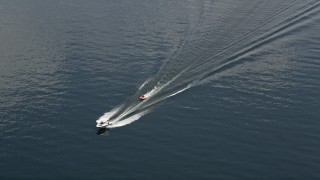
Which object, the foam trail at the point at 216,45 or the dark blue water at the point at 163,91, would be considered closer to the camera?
the dark blue water at the point at 163,91

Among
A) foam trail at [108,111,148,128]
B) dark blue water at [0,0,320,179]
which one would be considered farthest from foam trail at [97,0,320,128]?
dark blue water at [0,0,320,179]

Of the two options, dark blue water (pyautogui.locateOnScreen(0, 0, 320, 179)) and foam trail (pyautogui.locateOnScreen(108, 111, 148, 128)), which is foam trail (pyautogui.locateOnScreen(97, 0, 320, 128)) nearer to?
foam trail (pyautogui.locateOnScreen(108, 111, 148, 128))

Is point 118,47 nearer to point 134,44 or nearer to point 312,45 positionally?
point 134,44

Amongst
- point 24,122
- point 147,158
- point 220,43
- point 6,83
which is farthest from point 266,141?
point 6,83

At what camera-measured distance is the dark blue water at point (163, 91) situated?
7081cm

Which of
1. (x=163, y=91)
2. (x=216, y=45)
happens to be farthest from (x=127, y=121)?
(x=216, y=45)

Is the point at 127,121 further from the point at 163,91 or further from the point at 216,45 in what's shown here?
the point at 216,45

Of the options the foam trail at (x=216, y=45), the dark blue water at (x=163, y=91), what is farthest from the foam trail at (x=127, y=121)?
the dark blue water at (x=163, y=91)

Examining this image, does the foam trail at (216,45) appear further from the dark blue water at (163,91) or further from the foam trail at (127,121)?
the dark blue water at (163,91)

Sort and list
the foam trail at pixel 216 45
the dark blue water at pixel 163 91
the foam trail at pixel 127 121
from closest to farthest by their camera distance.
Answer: the dark blue water at pixel 163 91
the foam trail at pixel 127 121
the foam trail at pixel 216 45

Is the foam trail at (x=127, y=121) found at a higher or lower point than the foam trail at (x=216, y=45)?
lower

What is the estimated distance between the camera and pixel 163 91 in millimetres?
86625

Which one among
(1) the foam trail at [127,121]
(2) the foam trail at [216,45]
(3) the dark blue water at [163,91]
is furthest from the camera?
(2) the foam trail at [216,45]

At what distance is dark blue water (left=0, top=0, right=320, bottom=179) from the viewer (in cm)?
7081
